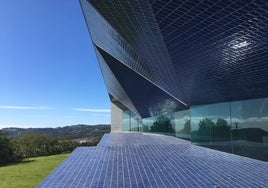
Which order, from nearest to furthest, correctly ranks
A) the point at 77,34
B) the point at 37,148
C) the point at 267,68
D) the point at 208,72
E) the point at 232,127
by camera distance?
the point at 267,68 → the point at 208,72 → the point at 232,127 → the point at 77,34 → the point at 37,148

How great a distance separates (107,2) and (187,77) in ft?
19.5

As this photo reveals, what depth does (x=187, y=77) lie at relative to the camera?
13680mm

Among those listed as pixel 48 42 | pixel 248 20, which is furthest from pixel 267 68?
pixel 48 42

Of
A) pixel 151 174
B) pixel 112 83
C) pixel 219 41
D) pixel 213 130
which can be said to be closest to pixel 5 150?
pixel 112 83

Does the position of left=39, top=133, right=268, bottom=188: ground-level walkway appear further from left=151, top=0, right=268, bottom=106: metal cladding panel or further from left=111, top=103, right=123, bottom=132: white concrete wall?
Answer: left=111, top=103, right=123, bottom=132: white concrete wall

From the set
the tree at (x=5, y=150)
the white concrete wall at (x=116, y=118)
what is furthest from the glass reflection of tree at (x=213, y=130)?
the tree at (x=5, y=150)

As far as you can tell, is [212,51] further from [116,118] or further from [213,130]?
[116,118]

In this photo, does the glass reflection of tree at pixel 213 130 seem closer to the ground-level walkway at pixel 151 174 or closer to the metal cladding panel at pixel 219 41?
the metal cladding panel at pixel 219 41

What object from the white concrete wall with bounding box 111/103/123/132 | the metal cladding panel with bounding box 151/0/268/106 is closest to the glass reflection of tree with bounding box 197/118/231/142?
the metal cladding panel with bounding box 151/0/268/106

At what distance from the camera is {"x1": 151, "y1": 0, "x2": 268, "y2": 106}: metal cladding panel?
21.5ft

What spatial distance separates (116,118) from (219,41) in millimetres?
49265

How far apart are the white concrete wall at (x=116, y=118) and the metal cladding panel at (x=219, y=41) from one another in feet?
140

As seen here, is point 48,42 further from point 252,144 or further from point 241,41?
point 241,41

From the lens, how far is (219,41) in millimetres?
8500
